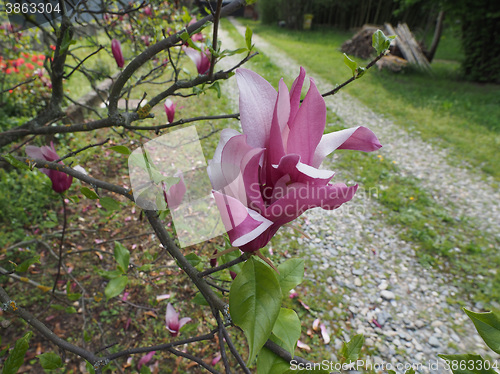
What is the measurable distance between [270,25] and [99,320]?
1874cm

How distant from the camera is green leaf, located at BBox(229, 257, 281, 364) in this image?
388mm

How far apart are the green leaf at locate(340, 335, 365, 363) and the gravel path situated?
1.13 m

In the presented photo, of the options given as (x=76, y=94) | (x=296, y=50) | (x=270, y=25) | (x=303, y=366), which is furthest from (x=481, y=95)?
(x=270, y=25)

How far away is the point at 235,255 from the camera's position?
2.43 ft

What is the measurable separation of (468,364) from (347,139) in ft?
1.19

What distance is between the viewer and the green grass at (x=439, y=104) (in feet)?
14.2

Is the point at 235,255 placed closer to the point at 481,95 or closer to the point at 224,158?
the point at 224,158

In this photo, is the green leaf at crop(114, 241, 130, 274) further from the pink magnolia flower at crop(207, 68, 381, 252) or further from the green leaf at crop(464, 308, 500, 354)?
the green leaf at crop(464, 308, 500, 354)

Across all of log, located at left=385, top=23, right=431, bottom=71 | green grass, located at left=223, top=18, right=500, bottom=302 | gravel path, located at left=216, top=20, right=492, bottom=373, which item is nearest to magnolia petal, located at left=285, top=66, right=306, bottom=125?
green grass, located at left=223, top=18, right=500, bottom=302

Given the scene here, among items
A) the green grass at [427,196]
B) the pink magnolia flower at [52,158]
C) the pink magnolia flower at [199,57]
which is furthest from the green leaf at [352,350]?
the pink magnolia flower at [199,57]

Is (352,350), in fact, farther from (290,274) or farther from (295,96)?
(295,96)

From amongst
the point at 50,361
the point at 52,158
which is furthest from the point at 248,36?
the point at 50,361

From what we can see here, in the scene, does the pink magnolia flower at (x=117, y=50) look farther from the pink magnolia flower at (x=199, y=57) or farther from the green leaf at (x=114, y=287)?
the green leaf at (x=114, y=287)

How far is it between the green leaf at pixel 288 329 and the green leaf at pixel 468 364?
21cm
